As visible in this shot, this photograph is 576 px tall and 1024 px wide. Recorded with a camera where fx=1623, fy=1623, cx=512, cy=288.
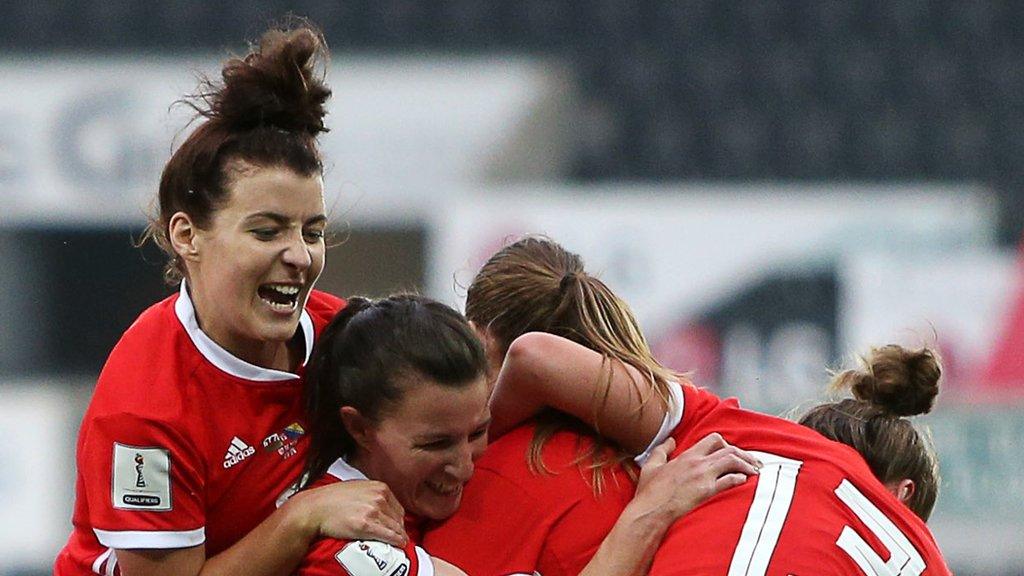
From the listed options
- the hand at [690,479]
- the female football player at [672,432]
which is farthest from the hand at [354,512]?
the hand at [690,479]

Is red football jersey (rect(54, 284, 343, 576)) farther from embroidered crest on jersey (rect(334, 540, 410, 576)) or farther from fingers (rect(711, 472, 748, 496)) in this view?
fingers (rect(711, 472, 748, 496))

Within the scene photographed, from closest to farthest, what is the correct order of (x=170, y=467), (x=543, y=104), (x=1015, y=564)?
1. (x=170, y=467)
2. (x=1015, y=564)
3. (x=543, y=104)

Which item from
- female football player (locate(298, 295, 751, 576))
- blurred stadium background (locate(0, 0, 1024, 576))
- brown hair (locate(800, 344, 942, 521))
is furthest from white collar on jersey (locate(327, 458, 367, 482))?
blurred stadium background (locate(0, 0, 1024, 576))

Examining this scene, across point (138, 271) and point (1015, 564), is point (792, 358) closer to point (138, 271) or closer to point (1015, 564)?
point (1015, 564)

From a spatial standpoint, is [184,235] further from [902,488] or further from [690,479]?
[902,488]

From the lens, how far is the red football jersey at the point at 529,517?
2.02 meters

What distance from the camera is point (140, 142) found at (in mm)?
5832

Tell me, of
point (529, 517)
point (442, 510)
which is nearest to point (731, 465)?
point (529, 517)

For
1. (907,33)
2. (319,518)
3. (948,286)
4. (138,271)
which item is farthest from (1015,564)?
(319,518)

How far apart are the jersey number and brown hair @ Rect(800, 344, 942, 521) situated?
1.02 ft

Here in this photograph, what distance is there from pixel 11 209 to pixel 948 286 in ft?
11.0

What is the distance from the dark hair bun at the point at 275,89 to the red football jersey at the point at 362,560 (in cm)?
56

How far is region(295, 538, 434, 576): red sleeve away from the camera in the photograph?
194 cm

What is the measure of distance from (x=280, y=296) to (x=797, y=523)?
2.33 ft
